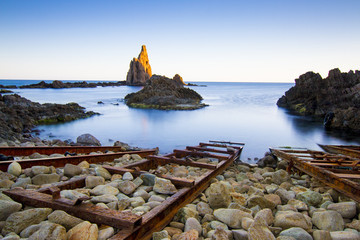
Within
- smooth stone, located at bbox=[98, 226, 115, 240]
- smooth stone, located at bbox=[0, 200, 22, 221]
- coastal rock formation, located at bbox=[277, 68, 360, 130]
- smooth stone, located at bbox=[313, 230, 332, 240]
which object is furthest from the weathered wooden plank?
coastal rock formation, located at bbox=[277, 68, 360, 130]

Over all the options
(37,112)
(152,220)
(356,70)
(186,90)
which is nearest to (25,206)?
(152,220)

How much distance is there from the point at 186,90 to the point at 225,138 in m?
27.2

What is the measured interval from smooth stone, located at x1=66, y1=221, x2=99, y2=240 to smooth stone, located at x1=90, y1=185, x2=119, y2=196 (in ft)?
3.19

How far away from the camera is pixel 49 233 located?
6.29 ft

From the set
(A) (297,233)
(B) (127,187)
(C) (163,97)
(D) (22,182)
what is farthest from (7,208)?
(C) (163,97)

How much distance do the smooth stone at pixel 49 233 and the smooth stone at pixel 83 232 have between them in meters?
0.07

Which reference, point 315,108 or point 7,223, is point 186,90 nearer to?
point 315,108

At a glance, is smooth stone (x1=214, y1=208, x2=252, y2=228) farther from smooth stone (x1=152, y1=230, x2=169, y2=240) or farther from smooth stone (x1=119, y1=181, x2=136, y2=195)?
smooth stone (x1=119, y1=181, x2=136, y2=195)

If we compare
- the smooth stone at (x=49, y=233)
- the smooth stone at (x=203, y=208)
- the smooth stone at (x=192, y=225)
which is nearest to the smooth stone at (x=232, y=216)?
the smooth stone at (x=203, y=208)

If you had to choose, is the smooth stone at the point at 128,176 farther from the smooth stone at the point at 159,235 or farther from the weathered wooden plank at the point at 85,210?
the smooth stone at the point at 159,235

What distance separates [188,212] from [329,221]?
67.7 inches

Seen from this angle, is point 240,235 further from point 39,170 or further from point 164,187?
point 39,170

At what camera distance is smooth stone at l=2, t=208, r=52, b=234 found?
208 cm

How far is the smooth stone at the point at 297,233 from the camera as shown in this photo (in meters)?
2.38
